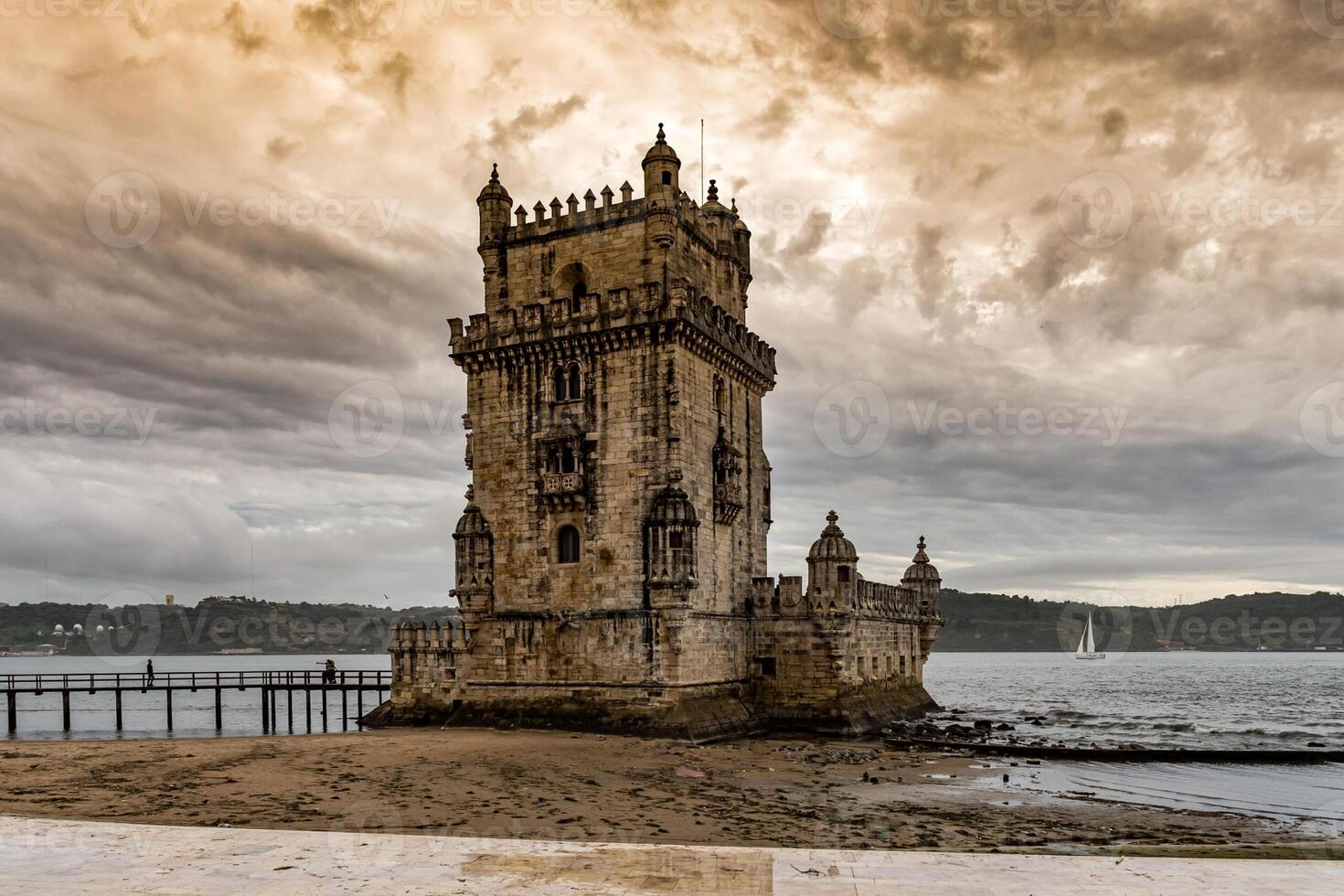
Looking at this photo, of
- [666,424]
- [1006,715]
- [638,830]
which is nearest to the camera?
[638,830]

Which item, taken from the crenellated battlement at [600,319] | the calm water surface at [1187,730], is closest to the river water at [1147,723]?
the calm water surface at [1187,730]

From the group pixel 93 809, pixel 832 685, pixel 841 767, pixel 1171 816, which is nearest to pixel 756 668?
pixel 832 685

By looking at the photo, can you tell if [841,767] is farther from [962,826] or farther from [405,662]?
[405,662]

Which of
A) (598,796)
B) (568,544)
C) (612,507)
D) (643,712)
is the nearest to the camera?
(598,796)

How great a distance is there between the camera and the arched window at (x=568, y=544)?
37594mm

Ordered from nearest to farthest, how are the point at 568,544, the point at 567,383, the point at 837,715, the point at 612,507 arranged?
the point at 612,507, the point at 568,544, the point at 567,383, the point at 837,715

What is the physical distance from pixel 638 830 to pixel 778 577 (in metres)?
21.0

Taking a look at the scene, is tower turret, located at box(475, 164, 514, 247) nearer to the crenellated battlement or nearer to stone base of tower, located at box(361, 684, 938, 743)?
the crenellated battlement

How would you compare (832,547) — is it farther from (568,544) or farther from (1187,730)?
(1187,730)

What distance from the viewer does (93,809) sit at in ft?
70.1

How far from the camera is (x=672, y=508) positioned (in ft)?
117

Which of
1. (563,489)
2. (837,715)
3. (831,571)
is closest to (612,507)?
(563,489)

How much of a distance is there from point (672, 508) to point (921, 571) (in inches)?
931

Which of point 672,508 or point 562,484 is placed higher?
point 562,484
